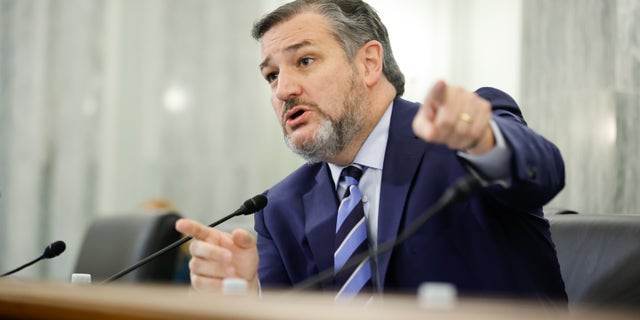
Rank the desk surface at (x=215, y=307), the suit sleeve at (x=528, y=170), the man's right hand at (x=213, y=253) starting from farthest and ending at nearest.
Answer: the man's right hand at (x=213, y=253) < the suit sleeve at (x=528, y=170) < the desk surface at (x=215, y=307)

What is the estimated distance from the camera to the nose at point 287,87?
5.85 ft

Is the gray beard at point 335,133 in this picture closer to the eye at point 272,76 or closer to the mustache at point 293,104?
the mustache at point 293,104

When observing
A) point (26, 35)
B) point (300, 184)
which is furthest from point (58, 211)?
point (300, 184)

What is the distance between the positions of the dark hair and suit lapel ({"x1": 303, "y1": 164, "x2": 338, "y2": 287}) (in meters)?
0.36

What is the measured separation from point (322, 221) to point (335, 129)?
231 millimetres

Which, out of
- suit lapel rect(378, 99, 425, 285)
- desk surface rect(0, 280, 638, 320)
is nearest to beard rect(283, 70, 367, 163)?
suit lapel rect(378, 99, 425, 285)

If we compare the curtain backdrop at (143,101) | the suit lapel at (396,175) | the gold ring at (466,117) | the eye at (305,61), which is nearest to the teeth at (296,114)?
the eye at (305,61)

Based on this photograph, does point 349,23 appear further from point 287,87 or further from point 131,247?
point 131,247

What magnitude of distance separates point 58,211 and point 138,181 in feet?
1.57

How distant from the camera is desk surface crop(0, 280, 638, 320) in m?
0.49

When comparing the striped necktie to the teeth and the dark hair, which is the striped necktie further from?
the dark hair

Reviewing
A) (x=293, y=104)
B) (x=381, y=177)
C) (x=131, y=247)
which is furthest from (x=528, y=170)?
(x=131, y=247)

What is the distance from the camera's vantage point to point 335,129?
5.76ft

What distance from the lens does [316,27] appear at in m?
1.85
